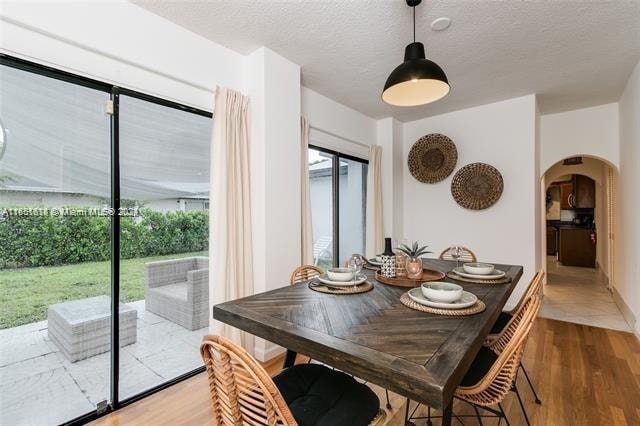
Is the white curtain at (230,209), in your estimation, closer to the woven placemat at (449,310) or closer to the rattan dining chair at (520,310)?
the woven placemat at (449,310)

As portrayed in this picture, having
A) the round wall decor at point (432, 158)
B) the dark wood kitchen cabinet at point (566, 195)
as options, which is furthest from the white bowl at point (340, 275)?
the dark wood kitchen cabinet at point (566, 195)

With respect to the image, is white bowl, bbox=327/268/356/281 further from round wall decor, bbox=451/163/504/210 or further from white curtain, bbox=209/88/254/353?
round wall decor, bbox=451/163/504/210

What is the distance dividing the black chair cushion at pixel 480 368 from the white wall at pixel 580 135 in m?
3.81

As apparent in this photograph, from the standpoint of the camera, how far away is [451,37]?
249 cm

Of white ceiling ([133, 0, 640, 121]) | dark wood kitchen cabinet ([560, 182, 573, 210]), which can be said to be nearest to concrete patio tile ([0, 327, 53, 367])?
white ceiling ([133, 0, 640, 121])

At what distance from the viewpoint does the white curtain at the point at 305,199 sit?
314 centimetres

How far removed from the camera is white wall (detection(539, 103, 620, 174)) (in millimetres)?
3992

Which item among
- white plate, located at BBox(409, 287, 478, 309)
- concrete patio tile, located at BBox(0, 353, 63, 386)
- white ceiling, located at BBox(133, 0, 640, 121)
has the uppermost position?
white ceiling, located at BBox(133, 0, 640, 121)

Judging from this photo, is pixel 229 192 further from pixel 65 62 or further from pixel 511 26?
pixel 511 26

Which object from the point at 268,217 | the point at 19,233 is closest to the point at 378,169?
the point at 268,217

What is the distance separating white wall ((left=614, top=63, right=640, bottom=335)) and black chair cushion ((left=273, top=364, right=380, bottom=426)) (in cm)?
355

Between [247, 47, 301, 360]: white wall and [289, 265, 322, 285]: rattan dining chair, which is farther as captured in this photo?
[247, 47, 301, 360]: white wall

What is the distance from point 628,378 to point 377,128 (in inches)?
150

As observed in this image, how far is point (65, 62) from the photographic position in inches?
71.6
